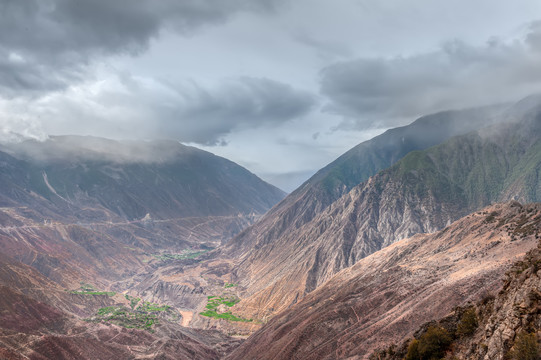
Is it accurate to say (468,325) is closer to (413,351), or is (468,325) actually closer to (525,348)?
(413,351)

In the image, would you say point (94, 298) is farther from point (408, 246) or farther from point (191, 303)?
point (408, 246)

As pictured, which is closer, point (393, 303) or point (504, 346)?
point (504, 346)

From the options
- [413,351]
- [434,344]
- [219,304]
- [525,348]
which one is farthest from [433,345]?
[219,304]

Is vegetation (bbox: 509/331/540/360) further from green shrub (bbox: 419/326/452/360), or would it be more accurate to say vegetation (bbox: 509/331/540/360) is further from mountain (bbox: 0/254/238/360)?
mountain (bbox: 0/254/238/360)

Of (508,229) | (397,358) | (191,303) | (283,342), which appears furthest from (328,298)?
(191,303)

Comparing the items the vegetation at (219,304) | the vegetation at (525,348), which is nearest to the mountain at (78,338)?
the vegetation at (219,304)

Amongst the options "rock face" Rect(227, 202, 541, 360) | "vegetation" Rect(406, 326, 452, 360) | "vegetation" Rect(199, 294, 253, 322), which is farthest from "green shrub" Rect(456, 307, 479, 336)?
"vegetation" Rect(199, 294, 253, 322)
